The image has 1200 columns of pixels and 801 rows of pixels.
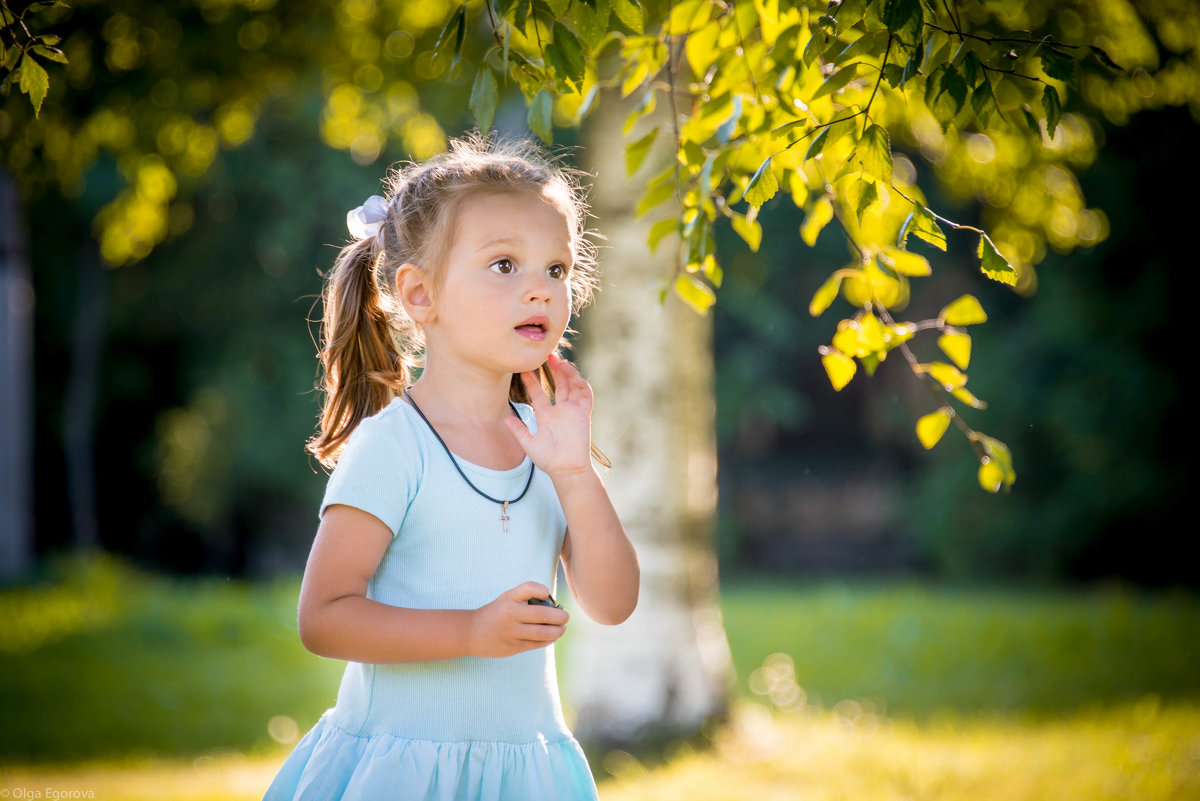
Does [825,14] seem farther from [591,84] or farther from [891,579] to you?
[891,579]

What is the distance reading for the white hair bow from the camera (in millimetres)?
2096

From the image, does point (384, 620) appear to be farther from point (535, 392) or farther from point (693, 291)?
point (693, 291)

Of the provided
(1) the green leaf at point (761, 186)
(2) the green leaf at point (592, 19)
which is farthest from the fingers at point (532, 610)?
(2) the green leaf at point (592, 19)

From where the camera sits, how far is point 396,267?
1991 millimetres

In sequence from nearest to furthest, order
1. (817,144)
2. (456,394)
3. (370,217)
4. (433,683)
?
(817,144) → (433,683) → (456,394) → (370,217)

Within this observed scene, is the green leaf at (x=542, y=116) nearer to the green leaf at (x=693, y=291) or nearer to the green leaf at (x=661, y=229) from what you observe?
the green leaf at (x=661, y=229)

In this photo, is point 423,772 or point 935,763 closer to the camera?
point 423,772

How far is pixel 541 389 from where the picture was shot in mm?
1967

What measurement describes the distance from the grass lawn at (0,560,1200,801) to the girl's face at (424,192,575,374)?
285 cm

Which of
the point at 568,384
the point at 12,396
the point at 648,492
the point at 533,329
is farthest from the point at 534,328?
the point at 12,396

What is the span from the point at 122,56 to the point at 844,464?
12849 mm

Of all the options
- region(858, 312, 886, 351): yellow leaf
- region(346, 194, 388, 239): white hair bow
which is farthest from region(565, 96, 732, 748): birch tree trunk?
region(346, 194, 388, 239): white hair bow

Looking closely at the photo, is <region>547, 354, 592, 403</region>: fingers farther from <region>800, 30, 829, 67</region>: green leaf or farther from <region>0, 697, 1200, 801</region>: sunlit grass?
<region>0, 697, 1200, 801</region>: sunlit grass

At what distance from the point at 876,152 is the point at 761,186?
20 cm
